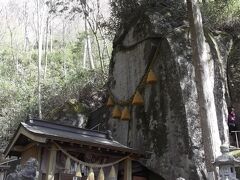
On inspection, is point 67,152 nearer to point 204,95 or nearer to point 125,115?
point 204,95

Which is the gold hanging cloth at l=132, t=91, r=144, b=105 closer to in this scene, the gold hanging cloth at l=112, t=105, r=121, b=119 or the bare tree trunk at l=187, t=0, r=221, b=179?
the gold hanging cloth at l=112, t=105, r=121, b=119

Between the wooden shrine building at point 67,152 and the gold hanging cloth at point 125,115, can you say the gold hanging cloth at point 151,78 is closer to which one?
the gold hanging cloth at point 125,115

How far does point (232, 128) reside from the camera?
1309 cm

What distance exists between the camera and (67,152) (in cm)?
897

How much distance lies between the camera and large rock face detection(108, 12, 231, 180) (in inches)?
432

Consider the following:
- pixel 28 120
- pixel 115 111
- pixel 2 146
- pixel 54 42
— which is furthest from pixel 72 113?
pixel 54 42

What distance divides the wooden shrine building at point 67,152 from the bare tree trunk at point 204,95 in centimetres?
236

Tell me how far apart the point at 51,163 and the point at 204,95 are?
482 cm

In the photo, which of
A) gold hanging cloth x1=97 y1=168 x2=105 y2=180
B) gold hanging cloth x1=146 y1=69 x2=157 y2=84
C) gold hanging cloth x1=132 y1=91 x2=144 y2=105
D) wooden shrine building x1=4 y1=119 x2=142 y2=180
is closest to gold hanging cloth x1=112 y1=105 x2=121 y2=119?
gold hanging cloth x1=132 y1=91 x2=144 y2=105

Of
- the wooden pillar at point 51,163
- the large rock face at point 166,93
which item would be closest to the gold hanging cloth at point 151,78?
the large rock face at point 166,93

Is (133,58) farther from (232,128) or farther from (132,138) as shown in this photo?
(232,128)

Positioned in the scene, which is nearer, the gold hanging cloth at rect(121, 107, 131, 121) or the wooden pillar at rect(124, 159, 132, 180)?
the wooden pillar at rect(124, 159, 132, 180)

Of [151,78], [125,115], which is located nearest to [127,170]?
[125,115]

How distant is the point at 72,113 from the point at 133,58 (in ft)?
17.1
